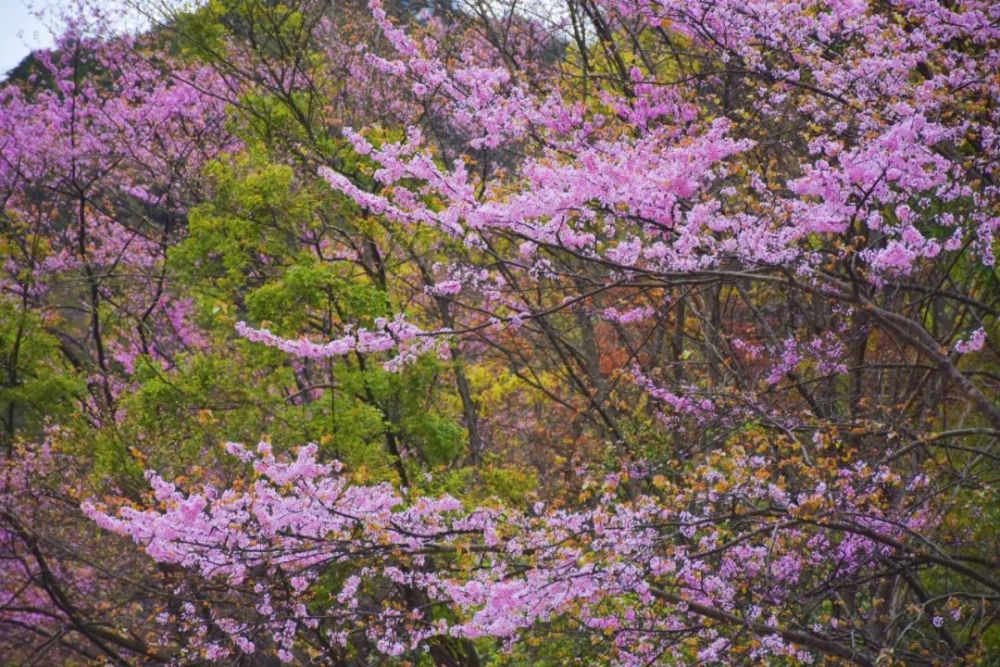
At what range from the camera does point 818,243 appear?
27.3 ft

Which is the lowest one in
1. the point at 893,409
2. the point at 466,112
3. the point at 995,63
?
the point at 893,409

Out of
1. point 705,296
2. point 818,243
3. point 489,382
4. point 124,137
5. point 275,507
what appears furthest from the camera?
point 124,137

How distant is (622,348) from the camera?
13.2 meters

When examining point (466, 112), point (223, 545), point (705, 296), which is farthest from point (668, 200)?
point (705, 296)

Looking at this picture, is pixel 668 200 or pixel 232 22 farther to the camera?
pixel 232 22

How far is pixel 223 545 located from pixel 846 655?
366 cm

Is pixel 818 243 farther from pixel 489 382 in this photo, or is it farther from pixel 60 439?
pixel 60 439

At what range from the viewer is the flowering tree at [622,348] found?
5.38 meters

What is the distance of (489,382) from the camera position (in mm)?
11977

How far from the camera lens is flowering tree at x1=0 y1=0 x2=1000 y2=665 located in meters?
5.38

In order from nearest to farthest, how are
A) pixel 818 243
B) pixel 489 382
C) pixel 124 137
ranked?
pixel 818 243
pixel 489 382
pixel 124 137

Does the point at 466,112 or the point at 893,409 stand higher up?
the point at 466,112

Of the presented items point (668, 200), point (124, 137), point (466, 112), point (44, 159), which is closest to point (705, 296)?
point (466, 112)

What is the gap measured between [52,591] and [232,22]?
6.48 m
